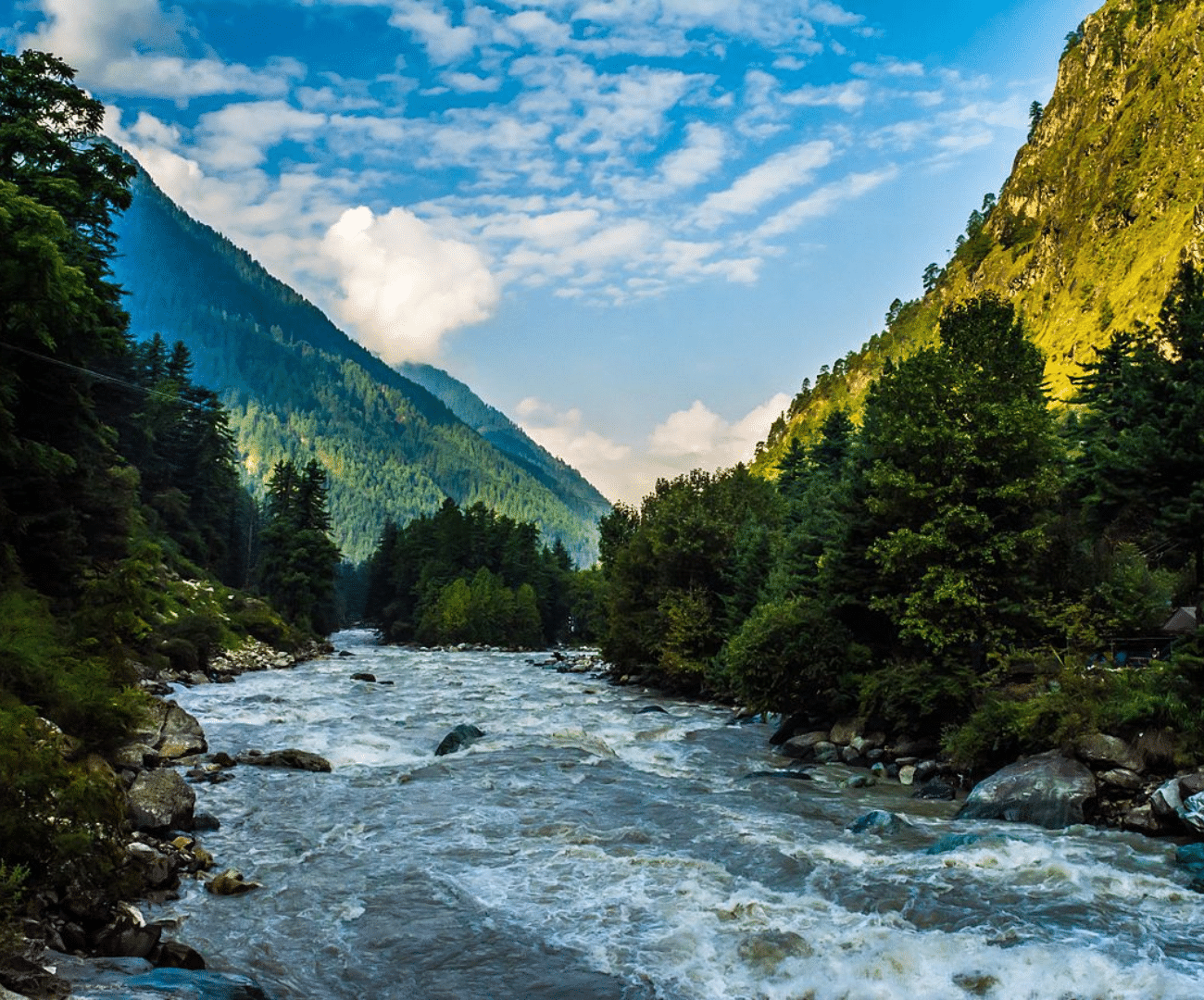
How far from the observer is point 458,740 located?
26531 millimetres

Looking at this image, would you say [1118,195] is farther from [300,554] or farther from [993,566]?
[993,566]

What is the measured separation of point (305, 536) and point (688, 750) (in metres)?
59.2

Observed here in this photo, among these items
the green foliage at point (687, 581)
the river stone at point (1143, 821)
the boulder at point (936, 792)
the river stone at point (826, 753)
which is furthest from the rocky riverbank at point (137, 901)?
the green foliage at point (687, 581)

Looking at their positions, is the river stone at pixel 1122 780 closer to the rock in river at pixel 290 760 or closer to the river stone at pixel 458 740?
the river stone at pixel 458 740

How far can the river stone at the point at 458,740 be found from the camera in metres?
25.5

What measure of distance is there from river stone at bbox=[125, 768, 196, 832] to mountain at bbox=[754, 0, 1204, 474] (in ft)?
471

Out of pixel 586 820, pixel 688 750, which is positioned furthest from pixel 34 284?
pixel 688 750

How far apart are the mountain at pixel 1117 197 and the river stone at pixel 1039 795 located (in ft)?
432

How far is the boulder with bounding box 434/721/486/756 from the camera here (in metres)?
25.5

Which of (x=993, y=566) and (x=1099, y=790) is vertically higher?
(x=993, y=566)

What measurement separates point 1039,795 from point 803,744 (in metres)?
10.4

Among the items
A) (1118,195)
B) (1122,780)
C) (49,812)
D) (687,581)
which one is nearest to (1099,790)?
(1122,780)

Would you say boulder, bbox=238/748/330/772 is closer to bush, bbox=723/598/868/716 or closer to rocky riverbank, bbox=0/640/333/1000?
rocky riverbank, bbox=0/640/333/1000

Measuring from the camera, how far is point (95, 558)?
105ft
